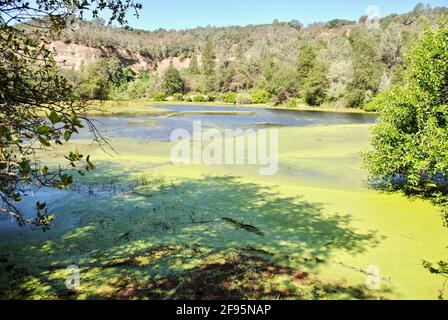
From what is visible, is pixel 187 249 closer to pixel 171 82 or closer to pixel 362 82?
pixel 362 82

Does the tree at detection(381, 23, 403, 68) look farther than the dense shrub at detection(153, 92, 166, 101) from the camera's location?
No

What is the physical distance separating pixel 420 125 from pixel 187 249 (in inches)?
235

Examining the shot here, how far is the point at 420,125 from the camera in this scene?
8.40 metres

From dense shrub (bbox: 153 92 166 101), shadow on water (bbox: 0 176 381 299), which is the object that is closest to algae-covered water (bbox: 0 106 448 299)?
shadow on water (bbox: 0 176 381 299)

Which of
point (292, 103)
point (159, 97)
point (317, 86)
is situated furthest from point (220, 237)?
point (159, 97)

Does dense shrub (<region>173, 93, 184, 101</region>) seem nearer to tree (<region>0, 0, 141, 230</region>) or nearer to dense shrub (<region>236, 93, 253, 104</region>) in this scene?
dense shrub (<region>236, 93, 253, 104</region>)

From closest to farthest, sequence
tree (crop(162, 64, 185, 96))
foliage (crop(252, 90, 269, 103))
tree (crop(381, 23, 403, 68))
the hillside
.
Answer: the hillside → tree (crop(381, 23, 403, 68)) → foliage (crop(252, 90, 269, 103)) → tree (crop(162, 64, 185, 96))

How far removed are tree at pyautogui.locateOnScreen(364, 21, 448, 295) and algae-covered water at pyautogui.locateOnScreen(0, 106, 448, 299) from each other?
0.80m

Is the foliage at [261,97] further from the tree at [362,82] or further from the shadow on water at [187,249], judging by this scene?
the shadow on water at [187,249]

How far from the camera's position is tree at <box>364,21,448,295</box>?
24.8 feet

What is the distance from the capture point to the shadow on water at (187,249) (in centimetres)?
453

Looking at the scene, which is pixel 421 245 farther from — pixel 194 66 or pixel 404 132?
pixel 194 66

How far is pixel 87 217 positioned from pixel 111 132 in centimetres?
1424

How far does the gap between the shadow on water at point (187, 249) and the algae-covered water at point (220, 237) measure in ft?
Answer: 0.06
